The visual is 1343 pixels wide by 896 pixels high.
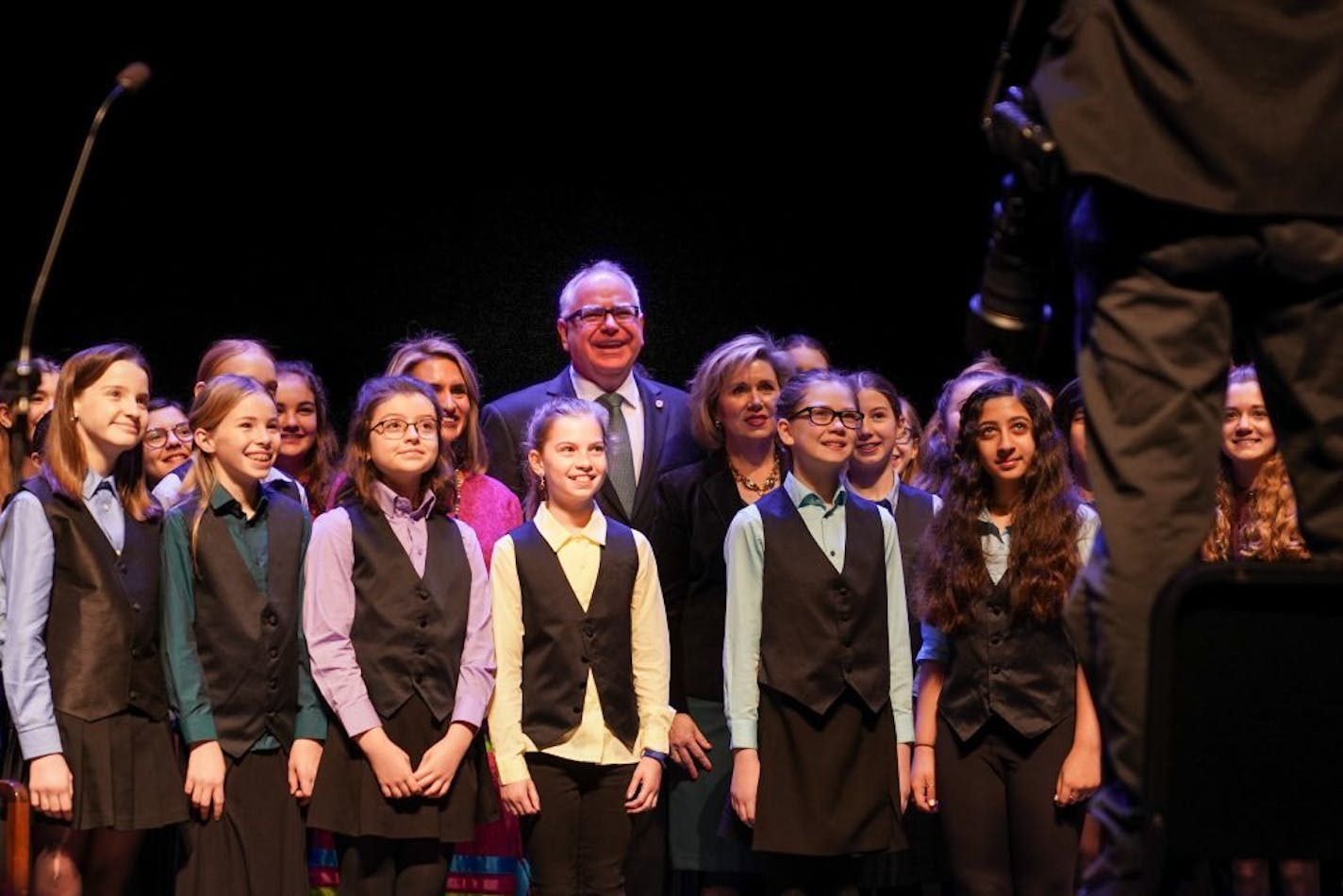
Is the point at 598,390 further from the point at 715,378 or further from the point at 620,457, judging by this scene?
the point at 715,378

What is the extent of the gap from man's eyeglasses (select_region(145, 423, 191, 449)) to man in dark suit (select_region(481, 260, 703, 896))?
893 mm

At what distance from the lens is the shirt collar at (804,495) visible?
386 cm

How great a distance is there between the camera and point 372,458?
3.85 meters

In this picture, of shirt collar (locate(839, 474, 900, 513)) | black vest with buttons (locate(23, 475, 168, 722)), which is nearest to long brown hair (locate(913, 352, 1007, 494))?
shirt collar (locate(839, 474, 900, 513))

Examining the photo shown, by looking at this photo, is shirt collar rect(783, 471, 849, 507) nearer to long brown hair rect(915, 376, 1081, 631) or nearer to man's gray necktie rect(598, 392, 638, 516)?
long brown hair rect(915, 376, 1081, 631)

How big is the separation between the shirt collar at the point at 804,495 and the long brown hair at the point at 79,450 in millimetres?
1530

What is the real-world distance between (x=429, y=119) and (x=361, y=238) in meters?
0.47

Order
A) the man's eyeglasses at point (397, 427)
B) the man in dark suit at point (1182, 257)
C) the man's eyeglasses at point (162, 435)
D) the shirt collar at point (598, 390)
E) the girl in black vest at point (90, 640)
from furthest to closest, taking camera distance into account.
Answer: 1. the man's eyeglasses at point (162, 435)
2. the shirt collar at point (598, 390)
3. the man's eyeglasses at point (397, 427)
4. the girl in black vest at point (90, 640)
5. the man in dark suit at point (1182, 257)

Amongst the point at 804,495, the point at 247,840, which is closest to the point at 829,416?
the point at 804,495

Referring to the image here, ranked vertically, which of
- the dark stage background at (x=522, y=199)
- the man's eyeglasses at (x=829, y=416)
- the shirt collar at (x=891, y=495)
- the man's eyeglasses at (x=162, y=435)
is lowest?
the shirt collar at (x=891, y=495)

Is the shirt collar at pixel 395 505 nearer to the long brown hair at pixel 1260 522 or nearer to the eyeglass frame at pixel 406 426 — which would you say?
the eyeglass frame at pixel 406 426

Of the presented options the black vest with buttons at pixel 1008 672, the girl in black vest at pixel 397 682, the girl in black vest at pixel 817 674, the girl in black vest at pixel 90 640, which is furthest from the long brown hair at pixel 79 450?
the black vest with buttons at pixel 1008 672

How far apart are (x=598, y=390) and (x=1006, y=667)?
4.84 feet

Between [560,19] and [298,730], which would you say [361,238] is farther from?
[298,730]
